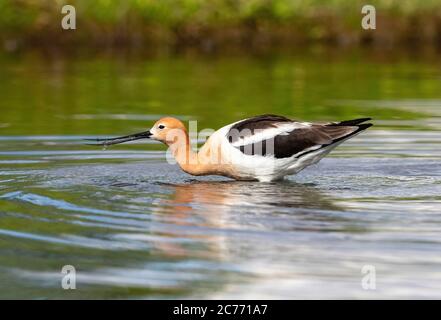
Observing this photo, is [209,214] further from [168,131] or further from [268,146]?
[168,131]

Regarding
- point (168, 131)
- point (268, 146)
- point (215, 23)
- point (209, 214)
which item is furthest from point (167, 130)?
point (215, 23)

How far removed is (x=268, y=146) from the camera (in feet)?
38.8

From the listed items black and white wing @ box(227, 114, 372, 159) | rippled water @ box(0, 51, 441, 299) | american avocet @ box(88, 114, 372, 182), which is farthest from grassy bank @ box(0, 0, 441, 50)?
black and white wing @ box(227, 114, 372, 159)

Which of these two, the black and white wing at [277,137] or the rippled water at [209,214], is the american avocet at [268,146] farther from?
the rippled water at [209,214]

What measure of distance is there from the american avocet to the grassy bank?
17.5 meters

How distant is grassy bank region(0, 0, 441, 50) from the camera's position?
95.3 feet

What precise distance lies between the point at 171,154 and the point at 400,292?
5.45m

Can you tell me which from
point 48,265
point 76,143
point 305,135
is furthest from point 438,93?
point 48,265

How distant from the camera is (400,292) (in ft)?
25.0

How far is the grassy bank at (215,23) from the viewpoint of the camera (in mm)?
29062

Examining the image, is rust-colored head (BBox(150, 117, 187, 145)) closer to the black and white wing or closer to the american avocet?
the american avocet

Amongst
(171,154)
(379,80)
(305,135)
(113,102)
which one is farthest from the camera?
(379,80)

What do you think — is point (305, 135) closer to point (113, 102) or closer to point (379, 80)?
point (113, 102)

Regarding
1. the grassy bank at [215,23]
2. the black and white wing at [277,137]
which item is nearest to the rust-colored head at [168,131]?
the black and white wing at [277,137]
